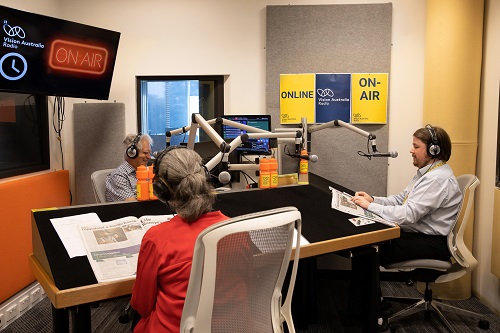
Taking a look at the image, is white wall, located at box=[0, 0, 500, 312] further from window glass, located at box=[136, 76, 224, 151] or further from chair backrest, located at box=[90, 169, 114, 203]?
chair backrest, located at box=[90, 169, 114, 203]

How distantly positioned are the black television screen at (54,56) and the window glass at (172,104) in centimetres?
49

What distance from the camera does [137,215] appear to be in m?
2.11

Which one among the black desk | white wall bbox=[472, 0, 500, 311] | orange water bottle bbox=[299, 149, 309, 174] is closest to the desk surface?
the black desk

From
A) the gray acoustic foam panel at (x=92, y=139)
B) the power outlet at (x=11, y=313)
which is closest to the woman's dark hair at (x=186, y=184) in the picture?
the power outlet at (x=11, y=313)

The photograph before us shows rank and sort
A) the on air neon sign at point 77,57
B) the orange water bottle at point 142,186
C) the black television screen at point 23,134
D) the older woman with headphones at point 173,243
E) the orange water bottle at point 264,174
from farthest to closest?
1. the black television screen at point 23,134
2. the on air neon sign at point 77,57
3. the orange water bottle at point 264,174
4. the orange water bottle at point 142,186
5. the older woman with headphones at point 173,243

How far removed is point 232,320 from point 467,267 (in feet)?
6.11

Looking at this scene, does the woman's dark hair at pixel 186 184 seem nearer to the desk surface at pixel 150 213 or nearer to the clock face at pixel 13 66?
the desk surface at pixel 150 213

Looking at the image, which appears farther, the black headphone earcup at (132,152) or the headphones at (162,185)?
A: the black headphone earcup at (132,152)

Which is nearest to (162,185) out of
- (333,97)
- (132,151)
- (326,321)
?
(132,151)

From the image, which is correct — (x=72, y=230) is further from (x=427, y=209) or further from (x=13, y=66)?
(x=427, y=209)

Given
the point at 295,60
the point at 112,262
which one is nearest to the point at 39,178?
the point at 112,262

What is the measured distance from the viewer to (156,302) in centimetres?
141

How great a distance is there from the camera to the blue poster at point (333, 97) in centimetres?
381

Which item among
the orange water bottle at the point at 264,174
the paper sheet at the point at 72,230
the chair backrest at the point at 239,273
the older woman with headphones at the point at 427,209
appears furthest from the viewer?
the orange water bottle at the point at 264,174
